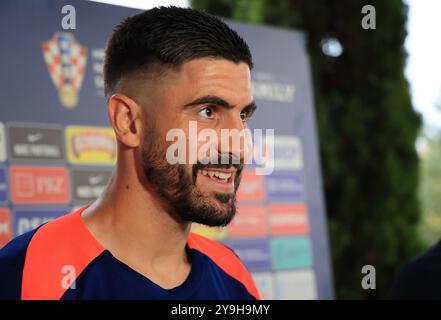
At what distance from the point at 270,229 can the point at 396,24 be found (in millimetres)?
2185

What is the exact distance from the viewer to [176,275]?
1.34 meters

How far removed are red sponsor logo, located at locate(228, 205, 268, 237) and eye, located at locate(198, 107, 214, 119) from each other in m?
1.64

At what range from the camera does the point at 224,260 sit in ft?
4.95

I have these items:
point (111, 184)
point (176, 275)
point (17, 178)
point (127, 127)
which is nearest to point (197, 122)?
point (127, 127)

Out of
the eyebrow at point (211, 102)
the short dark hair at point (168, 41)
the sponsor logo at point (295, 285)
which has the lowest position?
the sponsor logo at point (295, 285)

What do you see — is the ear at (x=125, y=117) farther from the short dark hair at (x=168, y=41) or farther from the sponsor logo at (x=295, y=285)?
the sponsor logo at (x=295, y=285)

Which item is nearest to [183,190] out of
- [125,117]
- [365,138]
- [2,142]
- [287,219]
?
[125,117]

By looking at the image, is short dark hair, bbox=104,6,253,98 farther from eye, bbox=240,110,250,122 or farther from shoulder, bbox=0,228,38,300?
shoulder, bbox=0,228,38,300

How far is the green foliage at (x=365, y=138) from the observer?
431 centimetres

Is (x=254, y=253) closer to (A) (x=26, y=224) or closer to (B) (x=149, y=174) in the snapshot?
(A) (x=26, y=224)

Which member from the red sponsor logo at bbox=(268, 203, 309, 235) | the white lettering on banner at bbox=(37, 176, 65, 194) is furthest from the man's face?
the red sponsor logo at bbox=(268, 203, 309, 235)

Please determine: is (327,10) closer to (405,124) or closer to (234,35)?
(405,124)

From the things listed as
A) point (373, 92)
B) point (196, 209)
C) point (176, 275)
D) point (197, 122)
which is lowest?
point (176, 275)

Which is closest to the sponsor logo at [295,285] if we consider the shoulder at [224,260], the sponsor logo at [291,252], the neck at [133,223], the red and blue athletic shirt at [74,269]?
the sponsor logo at [291,252]
